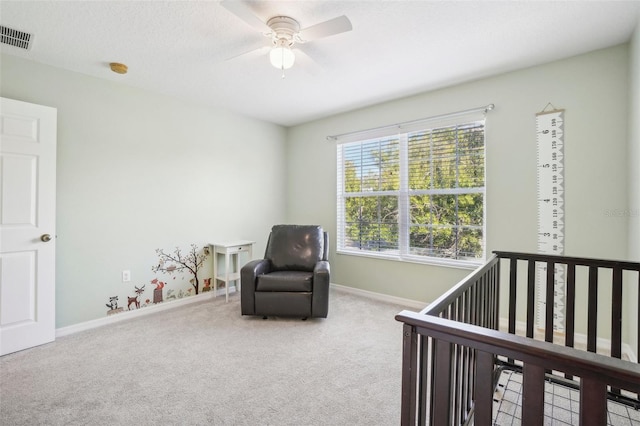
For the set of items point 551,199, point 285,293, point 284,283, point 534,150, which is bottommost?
point 285,293

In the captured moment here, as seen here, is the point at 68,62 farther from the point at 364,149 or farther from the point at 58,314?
the point at 364,149

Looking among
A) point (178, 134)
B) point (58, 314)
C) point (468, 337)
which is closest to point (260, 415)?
point (468, 337)

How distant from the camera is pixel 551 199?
105 inches

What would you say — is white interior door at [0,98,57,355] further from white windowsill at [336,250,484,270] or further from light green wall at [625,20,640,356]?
light green wall at [625,20,640,356]

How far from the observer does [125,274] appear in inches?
125

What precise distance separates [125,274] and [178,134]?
1.69 metres

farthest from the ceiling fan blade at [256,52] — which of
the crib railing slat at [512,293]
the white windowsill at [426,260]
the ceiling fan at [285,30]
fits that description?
the white windowsill at [426,260]

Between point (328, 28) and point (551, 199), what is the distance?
7.87 feet

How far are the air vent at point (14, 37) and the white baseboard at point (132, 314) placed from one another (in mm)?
2410

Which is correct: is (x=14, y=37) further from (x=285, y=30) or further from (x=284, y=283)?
(x=284, y=283)

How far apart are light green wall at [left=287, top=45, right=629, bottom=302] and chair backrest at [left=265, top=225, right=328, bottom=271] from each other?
0.80 meters

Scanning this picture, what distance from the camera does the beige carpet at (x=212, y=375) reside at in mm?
1686

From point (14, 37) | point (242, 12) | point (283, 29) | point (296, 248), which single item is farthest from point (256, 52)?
point (296, 248)

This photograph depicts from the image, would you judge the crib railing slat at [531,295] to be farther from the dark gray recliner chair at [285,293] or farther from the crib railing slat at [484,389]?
the dark gray recliner chair at [285,293]
